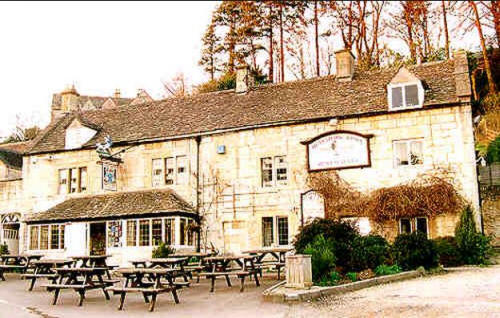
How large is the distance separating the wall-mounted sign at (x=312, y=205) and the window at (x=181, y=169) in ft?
18.7

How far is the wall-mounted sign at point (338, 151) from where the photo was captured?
70.3ft

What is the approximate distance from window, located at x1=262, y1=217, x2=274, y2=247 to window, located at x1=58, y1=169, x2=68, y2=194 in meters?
10.6

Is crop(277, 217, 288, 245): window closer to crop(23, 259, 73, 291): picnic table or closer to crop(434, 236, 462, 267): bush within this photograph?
crop(434, 236, 462, 267): bush

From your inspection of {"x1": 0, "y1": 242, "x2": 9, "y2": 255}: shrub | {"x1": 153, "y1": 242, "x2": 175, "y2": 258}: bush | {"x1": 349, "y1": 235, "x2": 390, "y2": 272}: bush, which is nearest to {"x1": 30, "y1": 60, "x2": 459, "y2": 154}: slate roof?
{"x1": 0, "y1": 242, "x2": 9, "y2": 255}: shrub

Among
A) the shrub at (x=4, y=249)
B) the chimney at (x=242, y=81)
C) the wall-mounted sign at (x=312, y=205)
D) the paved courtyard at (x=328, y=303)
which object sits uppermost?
the chimney at (x=242, y=81)

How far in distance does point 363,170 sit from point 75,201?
1362cm

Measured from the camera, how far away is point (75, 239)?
24.5 meters

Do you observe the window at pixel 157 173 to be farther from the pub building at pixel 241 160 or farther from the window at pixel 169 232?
the window at pixel 169 232

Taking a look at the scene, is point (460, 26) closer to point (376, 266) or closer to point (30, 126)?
point (376, 266)

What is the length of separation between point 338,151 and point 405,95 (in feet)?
11.0

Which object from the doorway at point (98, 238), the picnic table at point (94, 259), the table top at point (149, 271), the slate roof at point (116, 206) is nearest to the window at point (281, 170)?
the slate roof at point (116, 206)

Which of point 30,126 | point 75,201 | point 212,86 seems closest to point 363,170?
point 75,201

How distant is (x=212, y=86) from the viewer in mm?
38406

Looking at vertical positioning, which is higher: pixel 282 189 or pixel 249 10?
pixel 249 10
